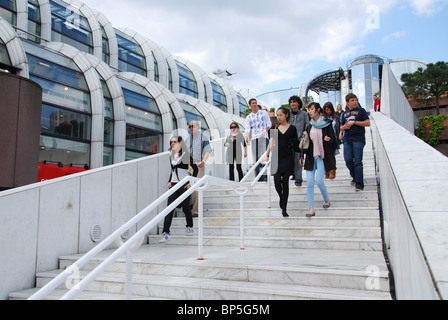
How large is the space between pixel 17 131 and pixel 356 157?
569cm

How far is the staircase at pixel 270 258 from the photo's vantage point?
3.14 m

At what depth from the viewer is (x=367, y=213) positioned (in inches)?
207

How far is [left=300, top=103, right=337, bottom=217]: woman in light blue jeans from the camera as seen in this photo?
5.49 metres

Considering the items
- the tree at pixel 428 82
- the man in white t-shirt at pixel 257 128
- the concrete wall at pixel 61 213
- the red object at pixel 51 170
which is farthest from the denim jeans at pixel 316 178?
the tree at pixel 428 82

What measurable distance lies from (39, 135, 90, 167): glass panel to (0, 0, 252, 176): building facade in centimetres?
4

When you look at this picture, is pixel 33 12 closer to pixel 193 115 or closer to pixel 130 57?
pixel 130 57

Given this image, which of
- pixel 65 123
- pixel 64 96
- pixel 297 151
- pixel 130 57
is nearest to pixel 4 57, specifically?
pixel 64 96

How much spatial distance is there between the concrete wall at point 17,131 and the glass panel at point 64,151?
8346mm

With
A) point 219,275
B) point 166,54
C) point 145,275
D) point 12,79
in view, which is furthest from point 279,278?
point 166,54

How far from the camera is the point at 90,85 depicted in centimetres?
1677

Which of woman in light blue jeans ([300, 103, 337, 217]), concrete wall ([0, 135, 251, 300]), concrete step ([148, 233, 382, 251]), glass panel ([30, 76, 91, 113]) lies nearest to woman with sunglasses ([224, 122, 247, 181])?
concrete wall ([0, 135, 251, 300])
